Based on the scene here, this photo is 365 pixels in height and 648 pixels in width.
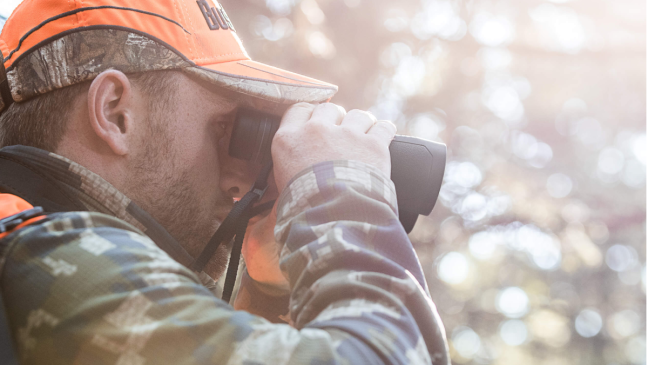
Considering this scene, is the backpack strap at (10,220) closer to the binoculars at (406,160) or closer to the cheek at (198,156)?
the cheek at (198,156)

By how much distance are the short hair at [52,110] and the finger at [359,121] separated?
0.44 metres

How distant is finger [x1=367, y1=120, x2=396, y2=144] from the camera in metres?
1.09

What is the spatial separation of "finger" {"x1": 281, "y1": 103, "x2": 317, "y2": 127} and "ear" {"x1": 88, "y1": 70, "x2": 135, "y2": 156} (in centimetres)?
37

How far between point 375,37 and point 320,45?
114 cm

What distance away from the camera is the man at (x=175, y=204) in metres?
0.67

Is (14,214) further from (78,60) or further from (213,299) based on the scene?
(78,60)

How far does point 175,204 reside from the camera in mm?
1185

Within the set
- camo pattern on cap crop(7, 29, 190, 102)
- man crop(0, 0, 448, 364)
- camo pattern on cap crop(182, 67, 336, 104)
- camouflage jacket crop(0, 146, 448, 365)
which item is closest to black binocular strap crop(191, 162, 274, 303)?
man crop(0, 0, 448, 364)

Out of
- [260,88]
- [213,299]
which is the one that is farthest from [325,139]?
[213,299]

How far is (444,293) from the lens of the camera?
720cm

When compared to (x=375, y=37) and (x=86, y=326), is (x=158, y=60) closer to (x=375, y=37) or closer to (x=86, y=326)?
(x=86, y=326)

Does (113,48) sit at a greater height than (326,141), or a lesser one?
greater

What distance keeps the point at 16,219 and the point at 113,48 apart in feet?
1.82

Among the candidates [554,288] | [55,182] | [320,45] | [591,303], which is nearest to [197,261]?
[55,182]
